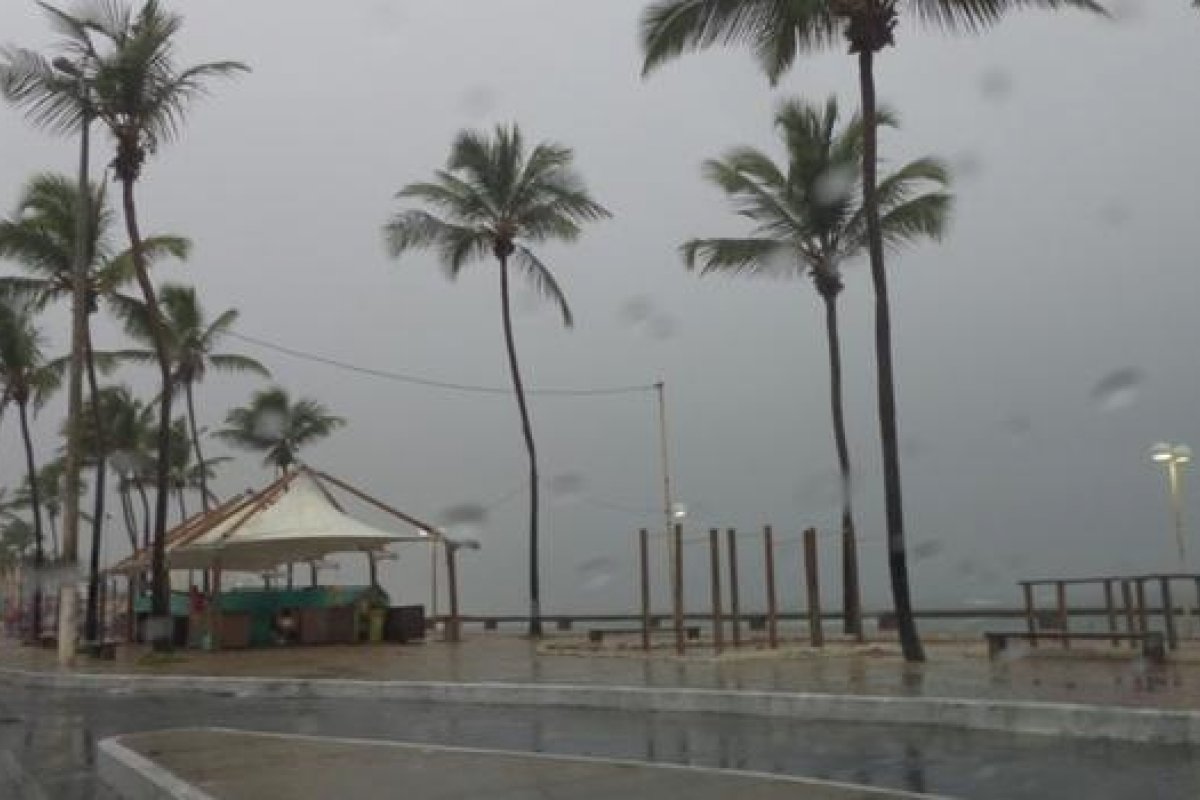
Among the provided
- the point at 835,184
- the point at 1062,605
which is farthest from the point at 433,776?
the point at 835,184

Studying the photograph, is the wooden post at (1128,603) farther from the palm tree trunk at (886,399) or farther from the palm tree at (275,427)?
the palm tree at (275,427)

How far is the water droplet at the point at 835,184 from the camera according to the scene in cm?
2484

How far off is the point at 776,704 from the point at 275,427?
41.2 metres

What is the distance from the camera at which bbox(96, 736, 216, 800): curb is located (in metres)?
8.59

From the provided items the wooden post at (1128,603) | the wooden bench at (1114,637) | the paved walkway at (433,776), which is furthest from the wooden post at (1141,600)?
the paved walkway at (433,776)

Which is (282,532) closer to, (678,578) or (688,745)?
(678,578)

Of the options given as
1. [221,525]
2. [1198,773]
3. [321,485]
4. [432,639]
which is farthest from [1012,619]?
[1198,773]

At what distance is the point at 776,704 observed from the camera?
42.8 ft

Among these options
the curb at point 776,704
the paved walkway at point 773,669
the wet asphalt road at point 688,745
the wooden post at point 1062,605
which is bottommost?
the wet asphalt road at point 688,745

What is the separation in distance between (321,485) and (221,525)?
8.00 ft

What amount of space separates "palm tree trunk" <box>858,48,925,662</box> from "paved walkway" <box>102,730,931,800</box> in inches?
317

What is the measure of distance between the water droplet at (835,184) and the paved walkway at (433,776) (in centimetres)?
1650

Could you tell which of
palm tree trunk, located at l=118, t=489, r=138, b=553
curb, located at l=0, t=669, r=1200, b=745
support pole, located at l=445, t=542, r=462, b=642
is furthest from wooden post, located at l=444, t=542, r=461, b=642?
palm tree trunk, located at l=118, t=489, r=138, b=553

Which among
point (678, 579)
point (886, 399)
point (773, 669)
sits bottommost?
point (773, 669)
